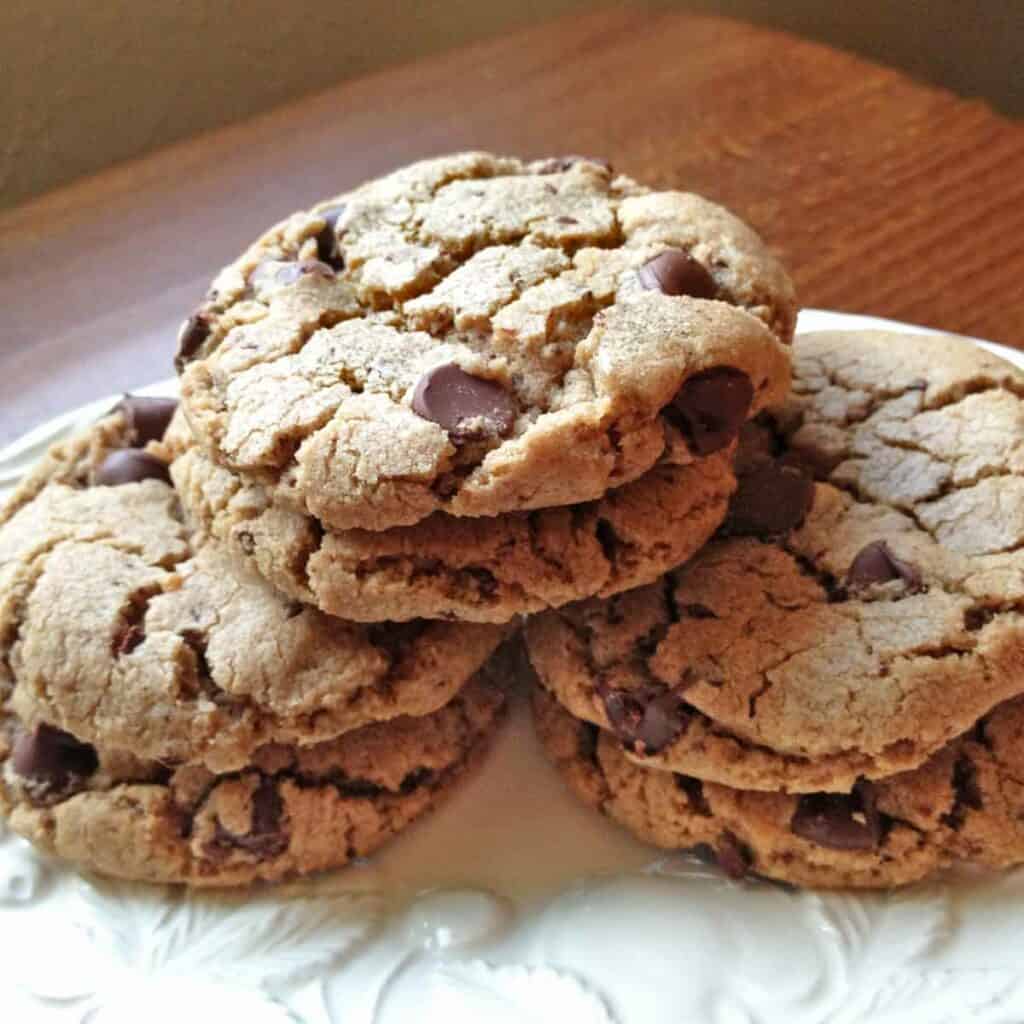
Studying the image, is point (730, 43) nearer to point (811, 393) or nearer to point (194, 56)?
point (194, 56)

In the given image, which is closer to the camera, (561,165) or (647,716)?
(647,716)

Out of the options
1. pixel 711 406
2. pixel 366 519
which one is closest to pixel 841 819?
pixel 711 406

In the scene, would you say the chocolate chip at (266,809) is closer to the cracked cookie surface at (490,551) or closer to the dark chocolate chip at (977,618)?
the cracked cookie surface at (490,551)

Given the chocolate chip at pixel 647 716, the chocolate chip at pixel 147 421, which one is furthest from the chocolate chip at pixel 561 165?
the chocolate chip at pixel 647 716

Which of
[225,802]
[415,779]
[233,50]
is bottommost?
[415,779]

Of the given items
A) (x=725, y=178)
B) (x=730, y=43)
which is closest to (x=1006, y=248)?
(x=725, y=178)

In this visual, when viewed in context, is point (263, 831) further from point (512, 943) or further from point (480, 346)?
point (480, 346)
